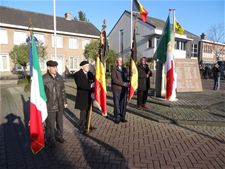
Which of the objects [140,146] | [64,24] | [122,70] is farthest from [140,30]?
[140,146]

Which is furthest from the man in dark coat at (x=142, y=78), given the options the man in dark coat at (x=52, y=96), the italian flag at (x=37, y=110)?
the italian flag at (x=37, y=110)

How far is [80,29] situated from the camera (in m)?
37.2

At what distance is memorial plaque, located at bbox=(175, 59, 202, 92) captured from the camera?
38.1ft

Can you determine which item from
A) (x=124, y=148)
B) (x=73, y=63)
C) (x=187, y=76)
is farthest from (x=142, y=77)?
(x=73, y=63)

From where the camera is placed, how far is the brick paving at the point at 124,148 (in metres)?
4.26

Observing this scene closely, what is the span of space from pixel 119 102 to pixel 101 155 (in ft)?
8.56

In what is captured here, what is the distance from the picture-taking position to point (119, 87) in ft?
22.3

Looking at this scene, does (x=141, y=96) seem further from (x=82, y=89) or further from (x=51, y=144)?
(x=51, y=144)

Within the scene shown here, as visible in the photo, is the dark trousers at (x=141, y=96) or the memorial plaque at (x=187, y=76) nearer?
the dark trousers at (x=141, y=96)

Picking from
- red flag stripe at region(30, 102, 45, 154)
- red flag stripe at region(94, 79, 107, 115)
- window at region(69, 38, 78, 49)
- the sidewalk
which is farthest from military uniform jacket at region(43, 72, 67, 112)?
window at region(69, 38, 78, 49)

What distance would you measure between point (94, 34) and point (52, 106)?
34364 millimetres

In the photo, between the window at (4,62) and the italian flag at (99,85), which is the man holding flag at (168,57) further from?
the window at (4,62)

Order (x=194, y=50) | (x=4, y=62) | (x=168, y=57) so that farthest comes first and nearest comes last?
(x=194, y=50) → (x=4, y=62) → (x=168, y=57)

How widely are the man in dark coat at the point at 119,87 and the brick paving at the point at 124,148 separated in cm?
43
